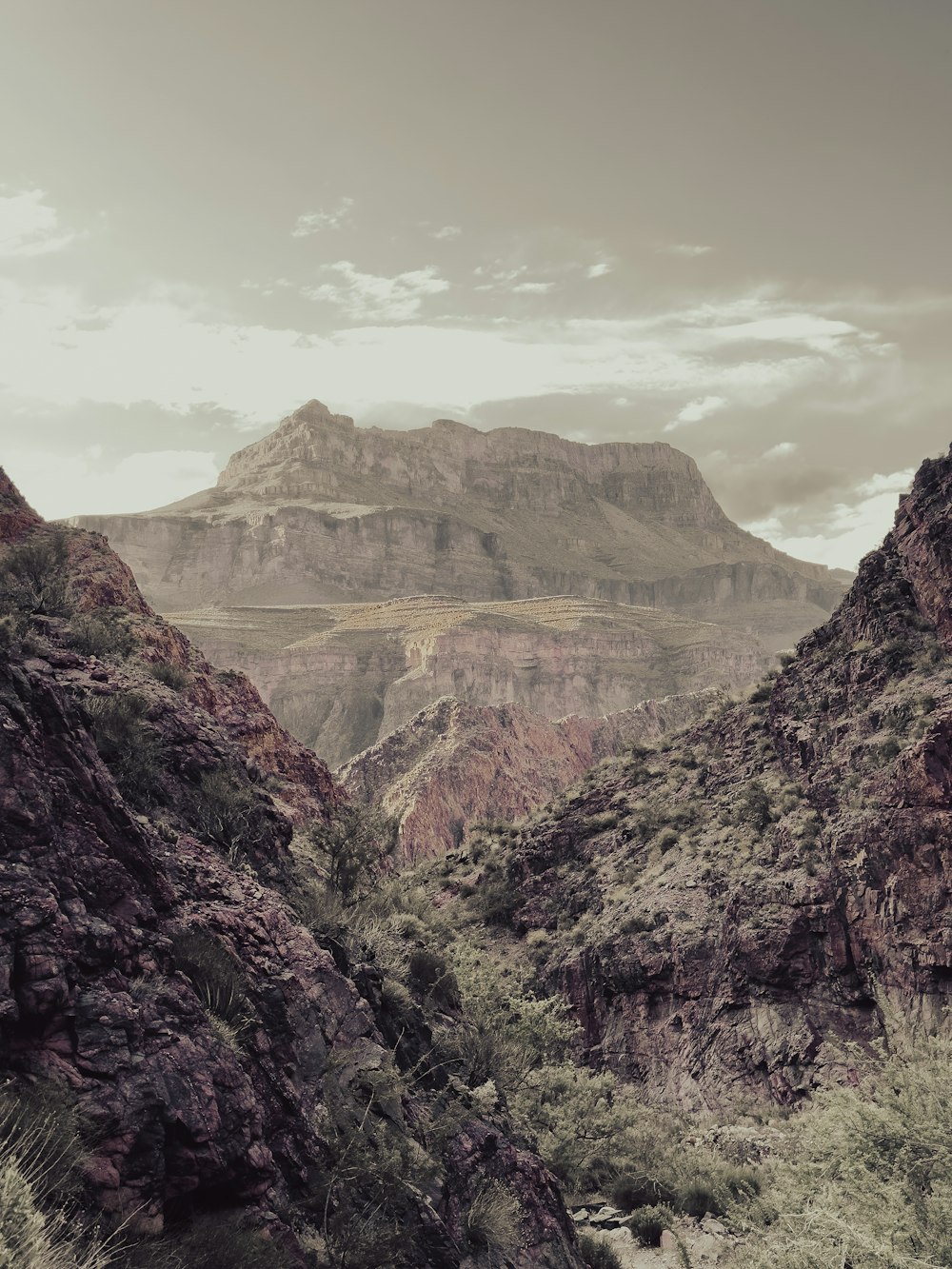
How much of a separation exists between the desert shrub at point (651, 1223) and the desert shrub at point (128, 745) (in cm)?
1592

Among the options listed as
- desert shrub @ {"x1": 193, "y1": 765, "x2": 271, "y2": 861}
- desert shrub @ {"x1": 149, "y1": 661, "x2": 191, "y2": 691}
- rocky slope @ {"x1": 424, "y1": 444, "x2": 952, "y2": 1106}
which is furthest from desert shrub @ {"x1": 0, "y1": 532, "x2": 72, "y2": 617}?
rocky slope @ {"x1": 424, "y1": 444, "x2": 952, "y2": 1106}

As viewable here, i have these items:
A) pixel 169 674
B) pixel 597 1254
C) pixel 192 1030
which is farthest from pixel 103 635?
pixel 597 1254

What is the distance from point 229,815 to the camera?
64.4 ft

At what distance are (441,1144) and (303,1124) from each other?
4.07 meters

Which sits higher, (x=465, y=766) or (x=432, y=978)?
(x=432, y=978)

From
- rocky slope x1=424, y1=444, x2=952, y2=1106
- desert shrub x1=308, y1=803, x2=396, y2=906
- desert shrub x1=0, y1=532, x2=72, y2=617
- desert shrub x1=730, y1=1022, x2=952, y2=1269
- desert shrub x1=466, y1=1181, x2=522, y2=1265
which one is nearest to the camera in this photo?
desert shrub x1=466, y1=1181, x2=522, y2=1265

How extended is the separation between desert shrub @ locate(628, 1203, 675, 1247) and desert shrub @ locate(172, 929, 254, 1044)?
16.5 metres

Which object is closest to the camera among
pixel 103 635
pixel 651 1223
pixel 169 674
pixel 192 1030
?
pixel 192 1030

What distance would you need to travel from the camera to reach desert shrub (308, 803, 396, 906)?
2473cm

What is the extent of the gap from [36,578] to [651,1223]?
74.4 ft

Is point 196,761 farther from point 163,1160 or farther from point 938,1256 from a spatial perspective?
point 938,1256

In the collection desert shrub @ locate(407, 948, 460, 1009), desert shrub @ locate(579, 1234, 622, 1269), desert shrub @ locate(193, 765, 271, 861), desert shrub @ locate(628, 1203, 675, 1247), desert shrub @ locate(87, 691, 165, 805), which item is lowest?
desert shrub @ locate(628, 1203, 675, 1247)

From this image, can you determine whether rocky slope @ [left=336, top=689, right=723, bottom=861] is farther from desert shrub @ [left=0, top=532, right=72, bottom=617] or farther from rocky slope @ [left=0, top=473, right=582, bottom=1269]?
rocky slope @ [left=0, top=473, right=582, bottom=1269]

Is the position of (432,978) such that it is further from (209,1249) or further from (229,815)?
(209,1249)
